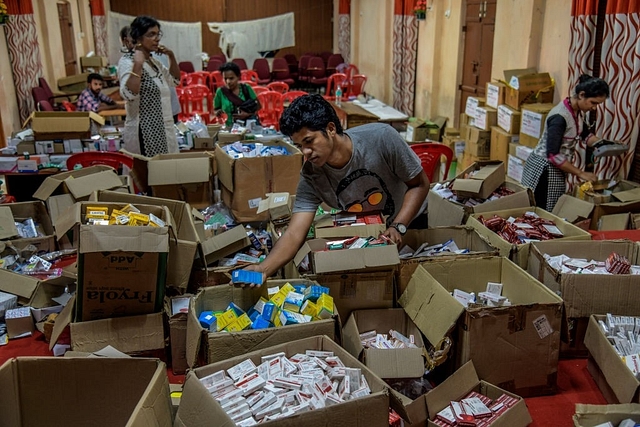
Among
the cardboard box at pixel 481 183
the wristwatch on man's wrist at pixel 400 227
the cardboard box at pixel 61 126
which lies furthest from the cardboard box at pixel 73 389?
the cardboard box at pixel 61 126

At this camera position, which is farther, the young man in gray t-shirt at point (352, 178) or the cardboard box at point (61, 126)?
the cardboard box at point (61, 126)

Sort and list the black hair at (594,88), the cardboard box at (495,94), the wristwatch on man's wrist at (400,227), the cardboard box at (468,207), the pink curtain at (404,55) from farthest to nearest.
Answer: the pink curtain at (404,55) → the cardboard box at (495,94) → the black hair at (594,88) → the cardboard box at (468,207) → the wristwatch on man's wrist at (400,227)

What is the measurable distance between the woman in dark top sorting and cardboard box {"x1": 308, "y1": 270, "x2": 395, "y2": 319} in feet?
6.61

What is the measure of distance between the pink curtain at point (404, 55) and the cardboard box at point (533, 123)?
4640 millimetres

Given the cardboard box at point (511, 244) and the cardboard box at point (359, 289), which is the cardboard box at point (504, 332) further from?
the cardboard box at point (511, 244)

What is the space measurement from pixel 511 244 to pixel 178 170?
83.8 inches

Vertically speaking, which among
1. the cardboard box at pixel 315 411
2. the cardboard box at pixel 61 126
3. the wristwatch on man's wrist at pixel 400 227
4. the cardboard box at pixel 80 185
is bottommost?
the cardboard box at pixel 315 411

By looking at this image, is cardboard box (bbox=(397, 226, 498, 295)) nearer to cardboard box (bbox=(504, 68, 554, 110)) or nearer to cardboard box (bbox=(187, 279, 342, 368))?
cardboard box (bbox=(187, 279, 342, 368))

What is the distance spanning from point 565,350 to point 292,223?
4.22 ft

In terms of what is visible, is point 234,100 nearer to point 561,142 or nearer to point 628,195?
point 561,142

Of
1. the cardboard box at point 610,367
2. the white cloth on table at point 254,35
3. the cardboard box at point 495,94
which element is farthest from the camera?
the white cloth on table at point 254,35

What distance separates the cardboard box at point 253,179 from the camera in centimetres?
377

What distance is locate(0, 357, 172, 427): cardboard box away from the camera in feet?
6.04

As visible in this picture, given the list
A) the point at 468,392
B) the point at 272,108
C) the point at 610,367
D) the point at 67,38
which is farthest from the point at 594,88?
the point at 67,38
